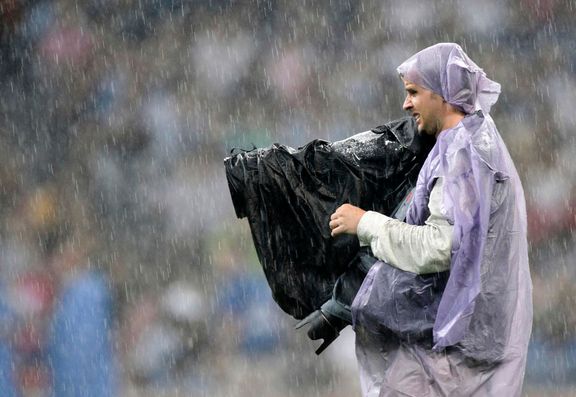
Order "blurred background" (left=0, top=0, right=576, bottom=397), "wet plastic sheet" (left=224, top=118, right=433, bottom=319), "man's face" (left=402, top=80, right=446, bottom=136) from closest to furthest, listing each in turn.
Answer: "man's face" (left=402, top=80, right=446, bottom=136), "wet plastic sheet" (left=224, top=118, right=433, bottom=319), "blurred background" (left=0, top=0, right=576, bottom=397)

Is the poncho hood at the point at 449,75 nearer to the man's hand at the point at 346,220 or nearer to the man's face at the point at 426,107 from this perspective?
the man's face at the point at 426,107

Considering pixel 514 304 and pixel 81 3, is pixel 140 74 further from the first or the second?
pixel 514 304

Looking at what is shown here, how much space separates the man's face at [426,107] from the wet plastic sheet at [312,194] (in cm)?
14

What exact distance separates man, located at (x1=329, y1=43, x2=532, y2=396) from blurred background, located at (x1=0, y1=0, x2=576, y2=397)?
12.9 ft

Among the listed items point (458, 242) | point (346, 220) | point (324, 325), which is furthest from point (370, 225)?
point (324, 325)

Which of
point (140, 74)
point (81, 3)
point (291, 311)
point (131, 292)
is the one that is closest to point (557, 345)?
point (131, 292)

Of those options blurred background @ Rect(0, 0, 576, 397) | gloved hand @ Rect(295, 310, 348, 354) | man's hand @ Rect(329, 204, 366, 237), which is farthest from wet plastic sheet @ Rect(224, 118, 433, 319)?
blurred background @ Rect(0, 0, 576, 397)

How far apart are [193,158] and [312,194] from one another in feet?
13.3

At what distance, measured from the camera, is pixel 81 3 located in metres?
6.74

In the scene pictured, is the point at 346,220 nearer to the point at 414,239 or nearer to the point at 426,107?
the point at 414,239

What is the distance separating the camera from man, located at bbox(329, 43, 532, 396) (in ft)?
7.26

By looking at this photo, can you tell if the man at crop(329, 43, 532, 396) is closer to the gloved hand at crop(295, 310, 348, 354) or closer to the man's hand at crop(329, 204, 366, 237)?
the man's hand at crop(329, 204, 366, 237)

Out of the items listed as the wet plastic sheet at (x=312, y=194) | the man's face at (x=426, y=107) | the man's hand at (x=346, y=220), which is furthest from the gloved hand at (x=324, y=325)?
the man's face at (x=426, y=107)

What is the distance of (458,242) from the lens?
7.21 feet
